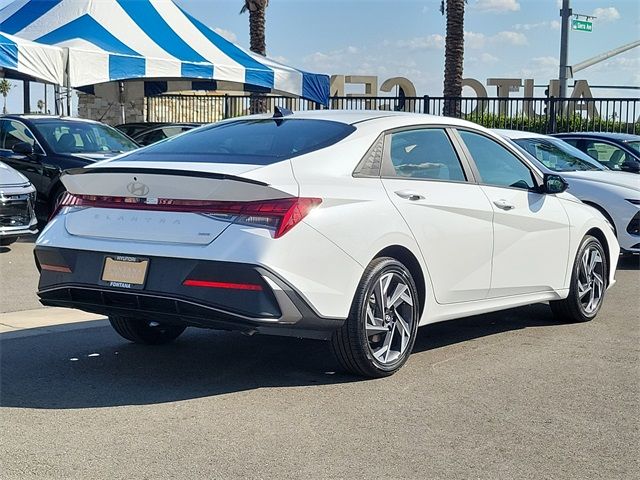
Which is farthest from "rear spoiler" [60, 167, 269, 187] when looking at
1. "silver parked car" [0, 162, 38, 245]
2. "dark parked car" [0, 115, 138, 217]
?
"dark parked car" [0, 115, 138, 217]

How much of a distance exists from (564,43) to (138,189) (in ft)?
59.3

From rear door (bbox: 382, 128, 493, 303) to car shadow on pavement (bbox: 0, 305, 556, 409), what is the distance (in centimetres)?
67

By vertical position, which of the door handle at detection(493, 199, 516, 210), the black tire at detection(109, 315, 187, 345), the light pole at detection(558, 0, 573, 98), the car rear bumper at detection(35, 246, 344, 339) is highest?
the light pole at detection(558, 0, 573, 98)

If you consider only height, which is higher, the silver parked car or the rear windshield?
the rear windshield

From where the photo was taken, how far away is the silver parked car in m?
9.73

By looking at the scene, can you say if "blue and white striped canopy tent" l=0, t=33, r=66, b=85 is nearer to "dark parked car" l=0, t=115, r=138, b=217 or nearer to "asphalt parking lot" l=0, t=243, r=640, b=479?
"dark parked car" l=0, t=115, r=138, b=217

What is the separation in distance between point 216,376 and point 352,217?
4.09ft

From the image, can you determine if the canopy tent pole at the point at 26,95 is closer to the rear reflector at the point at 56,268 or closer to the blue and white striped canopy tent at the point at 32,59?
the blue and white striped canopy tent at the point at 32,59

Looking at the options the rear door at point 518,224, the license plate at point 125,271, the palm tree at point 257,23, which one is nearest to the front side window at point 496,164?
the rear door at point 518,224

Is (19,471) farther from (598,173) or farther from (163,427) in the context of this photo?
(598,173)

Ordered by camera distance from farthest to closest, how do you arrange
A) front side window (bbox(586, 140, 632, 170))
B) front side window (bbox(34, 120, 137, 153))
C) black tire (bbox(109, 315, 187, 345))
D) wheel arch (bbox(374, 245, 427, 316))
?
front side window (bbox(586, 140, 632, 170)) < front side window (bbox(34, 120, 137, 153)) < black tire (bbox(109, 315, 187, 345)) < wheel arch (bbox(374, 245, 427, 316))

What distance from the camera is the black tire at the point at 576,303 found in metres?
7.05

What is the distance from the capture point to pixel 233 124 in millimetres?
5945

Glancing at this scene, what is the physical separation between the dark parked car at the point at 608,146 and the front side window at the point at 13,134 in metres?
7.50
